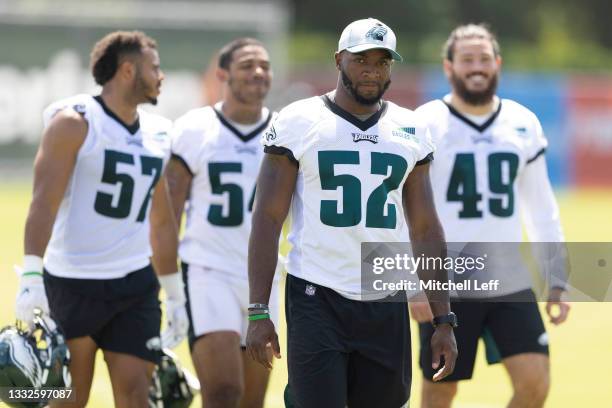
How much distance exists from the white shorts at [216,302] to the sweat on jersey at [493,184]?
110 cm

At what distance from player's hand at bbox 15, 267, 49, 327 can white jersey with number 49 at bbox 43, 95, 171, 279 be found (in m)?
0.52

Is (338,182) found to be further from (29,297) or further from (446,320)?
(29,297)

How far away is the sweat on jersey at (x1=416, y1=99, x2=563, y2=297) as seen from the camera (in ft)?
23.3

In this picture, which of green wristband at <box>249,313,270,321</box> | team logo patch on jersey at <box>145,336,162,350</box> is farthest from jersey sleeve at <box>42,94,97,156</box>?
green wristband at <box>249,313,270,321</box>

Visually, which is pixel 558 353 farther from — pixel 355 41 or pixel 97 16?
pixel 97 16

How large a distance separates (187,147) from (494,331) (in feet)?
6.58

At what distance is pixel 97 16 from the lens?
27938 mm

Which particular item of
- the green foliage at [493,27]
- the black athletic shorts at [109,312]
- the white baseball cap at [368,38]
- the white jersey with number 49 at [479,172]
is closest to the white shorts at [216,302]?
the black athletic shorts at [109,312]

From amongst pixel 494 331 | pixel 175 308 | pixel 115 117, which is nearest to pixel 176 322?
pixel 175 308

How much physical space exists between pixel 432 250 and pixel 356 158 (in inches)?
22.2

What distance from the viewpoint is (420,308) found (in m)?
6.78

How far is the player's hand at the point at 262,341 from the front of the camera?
17.2ft

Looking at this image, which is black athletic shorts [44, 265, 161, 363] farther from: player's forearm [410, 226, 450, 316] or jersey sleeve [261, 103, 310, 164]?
player's forearm [410, 226, 450, 316]

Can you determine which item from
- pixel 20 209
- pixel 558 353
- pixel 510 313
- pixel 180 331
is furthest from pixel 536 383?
pixel 20 209
